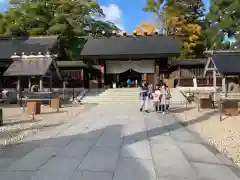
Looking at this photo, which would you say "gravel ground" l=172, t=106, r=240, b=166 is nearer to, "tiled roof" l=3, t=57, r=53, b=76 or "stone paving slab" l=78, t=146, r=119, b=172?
"stone paving slab" l=78, t=146, r=119, b=172

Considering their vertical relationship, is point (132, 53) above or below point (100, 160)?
above

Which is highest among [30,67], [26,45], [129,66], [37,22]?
[37,22]

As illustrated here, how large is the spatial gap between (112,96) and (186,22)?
1941cm

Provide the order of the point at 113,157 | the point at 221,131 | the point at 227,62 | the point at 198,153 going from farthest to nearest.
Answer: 1. the point at 227,62
2. the point at 221,131
3. the point at 198,153
4. the point at 113,157

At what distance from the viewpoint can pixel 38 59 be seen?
18.3 meters

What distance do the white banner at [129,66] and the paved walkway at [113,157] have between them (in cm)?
1680

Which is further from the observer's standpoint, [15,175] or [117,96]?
[117,96]

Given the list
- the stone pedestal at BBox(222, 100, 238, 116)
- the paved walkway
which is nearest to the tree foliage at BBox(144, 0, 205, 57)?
the stone pedestal at BBox(222, 100, 238, 116)

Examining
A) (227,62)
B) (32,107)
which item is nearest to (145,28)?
(227,62)

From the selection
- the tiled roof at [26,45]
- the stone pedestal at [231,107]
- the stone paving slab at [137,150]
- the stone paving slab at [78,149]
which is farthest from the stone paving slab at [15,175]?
the tiled roof at [26,45]

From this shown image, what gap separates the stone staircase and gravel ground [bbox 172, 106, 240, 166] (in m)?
8.70

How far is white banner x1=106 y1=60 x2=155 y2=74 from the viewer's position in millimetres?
24297

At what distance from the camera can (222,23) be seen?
2739 centimetres

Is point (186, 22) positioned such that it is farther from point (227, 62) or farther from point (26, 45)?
point (26, 45)
